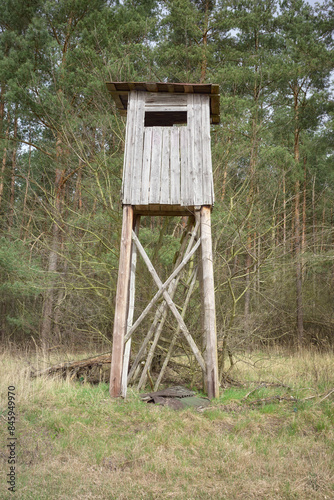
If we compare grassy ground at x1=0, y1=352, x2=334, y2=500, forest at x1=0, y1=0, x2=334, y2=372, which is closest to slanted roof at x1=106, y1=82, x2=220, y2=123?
forest at x1=0, y1=0, x2=334, y2=372

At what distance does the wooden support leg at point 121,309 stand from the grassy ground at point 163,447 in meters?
0.31

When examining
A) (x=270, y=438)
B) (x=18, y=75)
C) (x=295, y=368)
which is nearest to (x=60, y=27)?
(x=18, y=75)

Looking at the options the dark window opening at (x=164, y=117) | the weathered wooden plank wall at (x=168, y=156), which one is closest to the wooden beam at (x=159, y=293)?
the weathered wooden plank wall at (x=168, y=156)

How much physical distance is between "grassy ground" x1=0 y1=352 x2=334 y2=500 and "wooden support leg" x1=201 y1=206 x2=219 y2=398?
0.35 m

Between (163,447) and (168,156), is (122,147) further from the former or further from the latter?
(163,447)

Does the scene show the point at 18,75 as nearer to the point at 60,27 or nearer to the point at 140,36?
the point at 60,27

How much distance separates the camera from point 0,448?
4297mm

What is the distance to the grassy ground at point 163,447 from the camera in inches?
137

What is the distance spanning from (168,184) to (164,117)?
204 centimetres

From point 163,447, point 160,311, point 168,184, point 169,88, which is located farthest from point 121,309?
point 169,88

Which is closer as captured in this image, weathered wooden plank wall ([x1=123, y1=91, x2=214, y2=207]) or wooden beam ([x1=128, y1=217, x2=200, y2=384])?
wooden beam ([x1=128, y1=217, x2=200, y2=384])

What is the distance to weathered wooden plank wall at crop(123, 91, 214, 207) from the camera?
288 inches

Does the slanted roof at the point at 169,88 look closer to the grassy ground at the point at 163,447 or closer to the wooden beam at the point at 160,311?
the wooden beam at the point at 160,311

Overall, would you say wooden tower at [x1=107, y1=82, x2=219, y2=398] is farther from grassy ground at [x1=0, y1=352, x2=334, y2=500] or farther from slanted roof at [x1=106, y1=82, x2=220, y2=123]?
grassy ground at [x1=0, y1=352, x2=334, y2=500]
